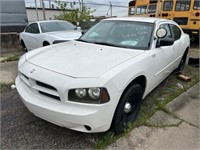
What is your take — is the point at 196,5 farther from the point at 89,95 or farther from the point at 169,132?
the point at 89,95

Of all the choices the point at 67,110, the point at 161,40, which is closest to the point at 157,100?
the point at 161,40

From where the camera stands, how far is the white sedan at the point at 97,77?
2018mm

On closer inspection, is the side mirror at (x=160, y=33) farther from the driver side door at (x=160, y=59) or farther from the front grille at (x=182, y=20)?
the front grille at (x=182, y=20)

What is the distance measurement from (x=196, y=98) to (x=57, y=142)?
9.30ft

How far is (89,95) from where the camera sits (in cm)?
202

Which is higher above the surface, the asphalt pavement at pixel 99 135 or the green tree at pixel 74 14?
→ the green tree at pixel 74 14

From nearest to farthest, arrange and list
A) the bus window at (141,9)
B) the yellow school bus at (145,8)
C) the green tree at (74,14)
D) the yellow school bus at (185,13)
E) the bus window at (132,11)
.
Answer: the yellow school bus at (185,13)
the yellow school bus at (145,8)
the bus window at (141,9)
the bus window at (132,11)
the green tree at (74,14)

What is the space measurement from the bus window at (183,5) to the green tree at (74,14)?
24.0 feet

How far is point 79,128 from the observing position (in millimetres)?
2115

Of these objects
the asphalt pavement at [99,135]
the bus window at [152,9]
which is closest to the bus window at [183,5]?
the bus window at [152,9]

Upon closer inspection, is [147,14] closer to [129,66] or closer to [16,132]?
[129,66]

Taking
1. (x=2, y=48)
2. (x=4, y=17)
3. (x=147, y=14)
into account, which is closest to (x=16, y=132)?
(x=2, y=48)

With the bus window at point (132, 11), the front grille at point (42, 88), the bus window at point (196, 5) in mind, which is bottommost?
the front grille at point (42, 88)

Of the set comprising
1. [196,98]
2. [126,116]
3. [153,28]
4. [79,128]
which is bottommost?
[196,98]
